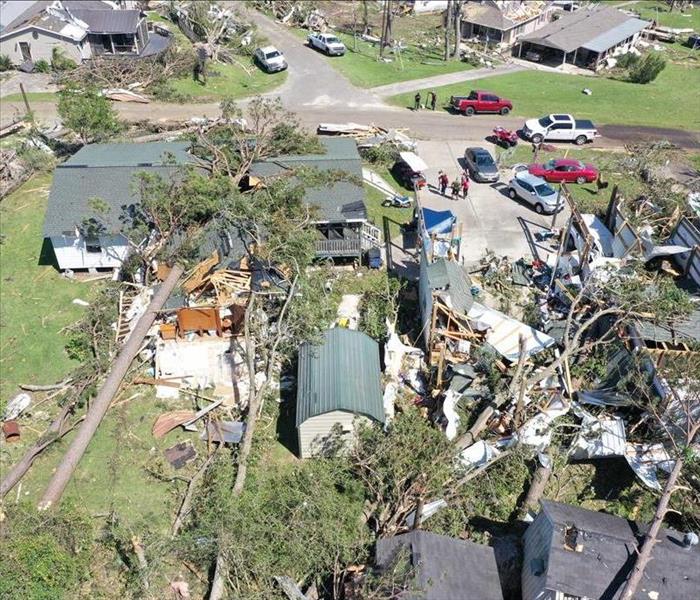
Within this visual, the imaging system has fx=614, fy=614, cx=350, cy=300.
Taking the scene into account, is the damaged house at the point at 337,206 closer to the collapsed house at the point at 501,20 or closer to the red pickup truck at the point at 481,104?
the red pickup truck at the point at 481,104

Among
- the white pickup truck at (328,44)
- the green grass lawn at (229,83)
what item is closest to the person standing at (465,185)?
the green grass lawn at (229,83)

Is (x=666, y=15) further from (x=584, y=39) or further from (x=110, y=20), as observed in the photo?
(x=110, y=20)

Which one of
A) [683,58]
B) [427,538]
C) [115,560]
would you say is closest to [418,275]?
Result: [427,538]

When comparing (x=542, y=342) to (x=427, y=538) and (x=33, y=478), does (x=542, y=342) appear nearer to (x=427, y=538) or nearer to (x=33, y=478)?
(x=427, y=538)

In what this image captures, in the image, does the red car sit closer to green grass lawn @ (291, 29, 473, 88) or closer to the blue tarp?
the blue tarp

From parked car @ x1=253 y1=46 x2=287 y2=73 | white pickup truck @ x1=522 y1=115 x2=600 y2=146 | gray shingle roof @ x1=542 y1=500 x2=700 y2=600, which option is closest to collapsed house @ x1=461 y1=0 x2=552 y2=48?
parked car @ x1=253 y1=46 x2=287 y2=73
